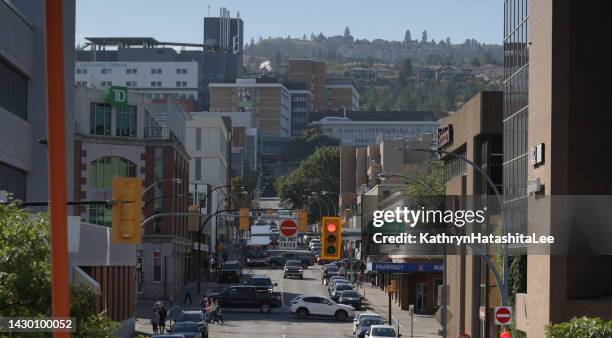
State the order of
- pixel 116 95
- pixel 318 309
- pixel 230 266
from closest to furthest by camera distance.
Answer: pixel 318 309, pixel 116 95, pixel 230 266

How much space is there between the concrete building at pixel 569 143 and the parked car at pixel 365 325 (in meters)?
14.7

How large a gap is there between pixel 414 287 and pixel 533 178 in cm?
4179

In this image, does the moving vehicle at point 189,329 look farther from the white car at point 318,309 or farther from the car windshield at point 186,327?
the white car at point 318,309

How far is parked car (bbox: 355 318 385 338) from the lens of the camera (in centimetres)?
5986

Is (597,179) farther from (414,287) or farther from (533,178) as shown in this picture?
(414,287)

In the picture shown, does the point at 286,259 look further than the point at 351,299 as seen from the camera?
Yes

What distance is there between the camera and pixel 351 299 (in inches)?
3280

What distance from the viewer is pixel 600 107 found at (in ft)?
148

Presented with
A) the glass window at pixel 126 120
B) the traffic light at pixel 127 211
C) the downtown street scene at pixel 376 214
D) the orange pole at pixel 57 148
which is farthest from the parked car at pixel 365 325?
the orange pole at pixel 57 148

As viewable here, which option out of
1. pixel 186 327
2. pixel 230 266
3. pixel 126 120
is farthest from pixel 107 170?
pixel 186 327

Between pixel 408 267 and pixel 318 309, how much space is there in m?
9.24

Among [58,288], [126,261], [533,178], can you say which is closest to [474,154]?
[533,178]

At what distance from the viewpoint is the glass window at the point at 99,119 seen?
87.2m

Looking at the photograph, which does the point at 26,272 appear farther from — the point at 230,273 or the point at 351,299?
the point at 230,273
